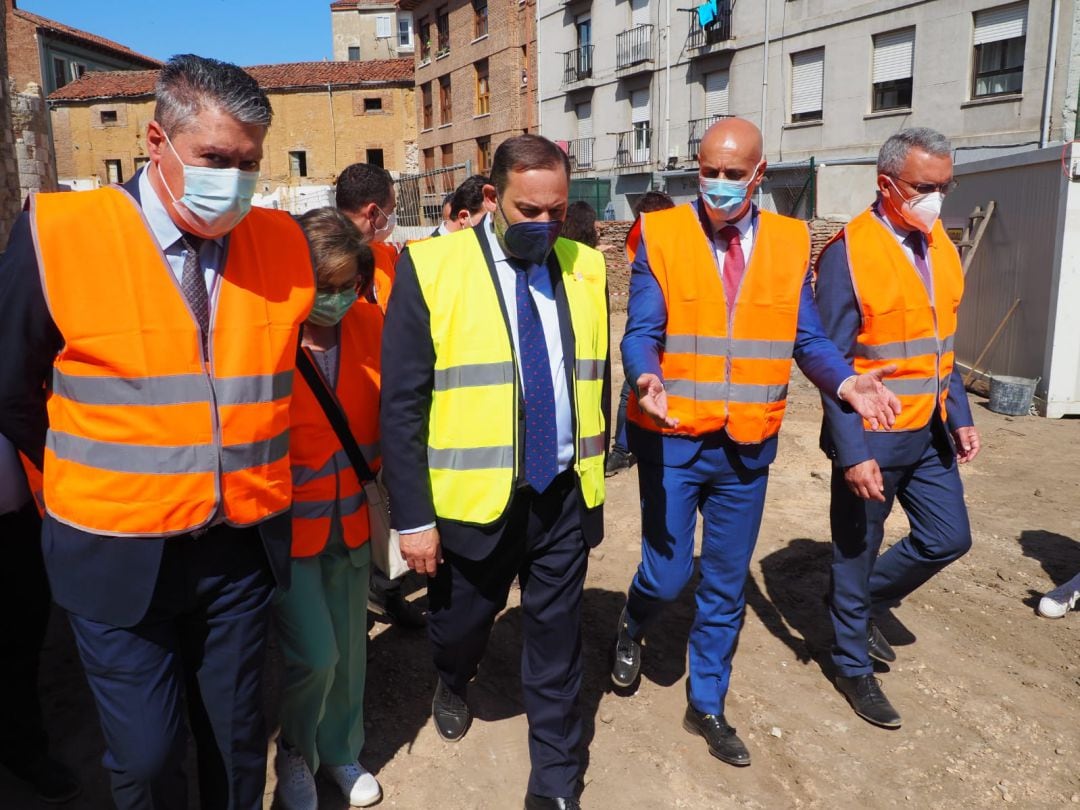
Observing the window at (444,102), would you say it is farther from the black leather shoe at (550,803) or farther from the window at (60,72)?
the black leather shoe at (550,803)

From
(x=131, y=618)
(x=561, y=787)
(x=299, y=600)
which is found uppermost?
(x=131, y=618)

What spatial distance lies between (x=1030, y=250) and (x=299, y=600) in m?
9.29

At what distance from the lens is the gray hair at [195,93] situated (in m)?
2.03

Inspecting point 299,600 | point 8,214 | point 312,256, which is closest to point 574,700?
point 299,600

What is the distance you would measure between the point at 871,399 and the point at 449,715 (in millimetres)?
1952

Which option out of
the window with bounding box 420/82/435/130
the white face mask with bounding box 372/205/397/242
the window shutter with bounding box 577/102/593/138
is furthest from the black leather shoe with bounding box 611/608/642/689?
the window with bounding box 420/82/435/130

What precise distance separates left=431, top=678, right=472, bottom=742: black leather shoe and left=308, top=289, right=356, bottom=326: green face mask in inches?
58.7

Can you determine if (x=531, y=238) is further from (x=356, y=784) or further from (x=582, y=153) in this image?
(x=582, y=153)

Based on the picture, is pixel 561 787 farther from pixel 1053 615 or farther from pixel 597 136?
pixel 597 136

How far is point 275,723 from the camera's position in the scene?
3428mm

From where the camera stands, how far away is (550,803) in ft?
9.20

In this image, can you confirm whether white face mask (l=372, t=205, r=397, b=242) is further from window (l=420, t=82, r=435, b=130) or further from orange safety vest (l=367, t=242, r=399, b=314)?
window (l=420, t=82, r=435, b=130)

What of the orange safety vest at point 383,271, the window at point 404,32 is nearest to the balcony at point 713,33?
the orange safety vest at point 383,271

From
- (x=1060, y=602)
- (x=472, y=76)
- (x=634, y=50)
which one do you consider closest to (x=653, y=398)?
(x=1060, y=602)
